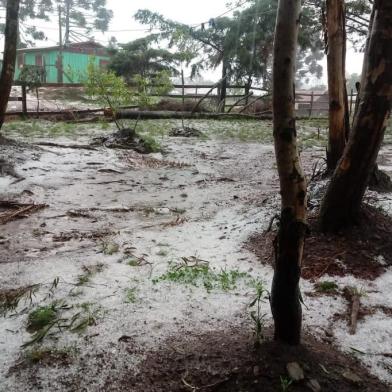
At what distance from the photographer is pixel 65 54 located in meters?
27.4

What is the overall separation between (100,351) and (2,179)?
427cm

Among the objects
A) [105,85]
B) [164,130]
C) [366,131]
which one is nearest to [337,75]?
[366,131]

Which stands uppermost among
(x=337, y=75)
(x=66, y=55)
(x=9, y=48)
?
(x=66, y=55)

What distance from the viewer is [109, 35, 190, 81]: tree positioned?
741 inches

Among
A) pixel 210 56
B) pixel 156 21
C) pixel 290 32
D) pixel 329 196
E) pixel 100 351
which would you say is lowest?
pixel 100 351

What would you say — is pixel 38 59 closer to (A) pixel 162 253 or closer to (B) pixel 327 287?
(A) pixel 162 253

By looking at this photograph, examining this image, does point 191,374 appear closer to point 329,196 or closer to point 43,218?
point 329,196


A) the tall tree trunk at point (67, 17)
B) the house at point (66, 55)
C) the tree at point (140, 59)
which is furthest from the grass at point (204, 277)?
the tall tree trunk at point (67, 17)

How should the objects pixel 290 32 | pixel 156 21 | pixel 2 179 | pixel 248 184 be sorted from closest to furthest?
pixel 290 32 → pixel 2 179 → pixel 248 184 → pixel 156 21

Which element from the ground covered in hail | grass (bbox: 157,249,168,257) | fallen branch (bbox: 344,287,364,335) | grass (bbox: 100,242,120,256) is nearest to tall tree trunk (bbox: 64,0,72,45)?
the ground covered in hail

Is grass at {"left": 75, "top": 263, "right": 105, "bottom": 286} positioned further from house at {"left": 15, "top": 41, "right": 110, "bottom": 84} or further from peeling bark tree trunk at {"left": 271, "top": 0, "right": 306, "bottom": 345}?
house at {"left": 15, "top": 41, "right": 110, "bottom": 84}

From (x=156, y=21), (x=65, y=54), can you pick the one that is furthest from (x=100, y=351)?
(x=65, y=54)

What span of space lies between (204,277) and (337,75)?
2.91 meters

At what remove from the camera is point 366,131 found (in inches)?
121
